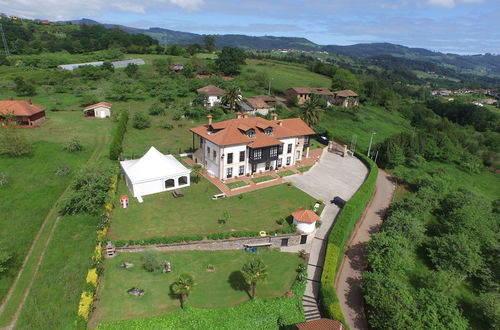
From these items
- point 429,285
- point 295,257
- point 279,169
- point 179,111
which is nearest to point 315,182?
point 279,169

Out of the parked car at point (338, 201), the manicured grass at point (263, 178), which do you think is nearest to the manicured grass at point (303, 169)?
the manicured grass at point (263, 178)

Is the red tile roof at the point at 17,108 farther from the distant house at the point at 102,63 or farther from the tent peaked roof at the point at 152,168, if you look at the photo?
the distant house at the point at 102,63

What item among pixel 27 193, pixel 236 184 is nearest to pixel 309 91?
pixel 236 184

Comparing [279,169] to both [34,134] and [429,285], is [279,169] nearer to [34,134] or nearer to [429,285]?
[429,285]

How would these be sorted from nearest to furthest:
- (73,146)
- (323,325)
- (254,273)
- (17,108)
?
(323,325) < (254,273) < (73,146) < (17,108)

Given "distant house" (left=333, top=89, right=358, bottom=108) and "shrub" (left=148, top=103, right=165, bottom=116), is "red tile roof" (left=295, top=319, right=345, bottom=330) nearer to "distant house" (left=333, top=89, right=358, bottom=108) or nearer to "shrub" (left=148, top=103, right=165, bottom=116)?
"shrub" (left=148, top=103, right=165, bottom=116)

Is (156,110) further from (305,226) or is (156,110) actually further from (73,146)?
(305,226)
